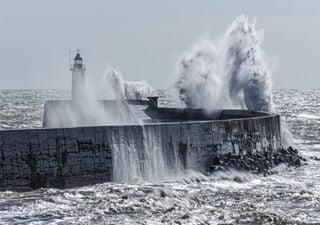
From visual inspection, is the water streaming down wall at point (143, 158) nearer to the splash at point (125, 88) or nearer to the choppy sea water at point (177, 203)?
the choppy sea water at point (177, 203)

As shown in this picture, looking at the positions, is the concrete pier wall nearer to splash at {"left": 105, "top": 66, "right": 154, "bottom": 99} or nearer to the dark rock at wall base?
the dark rock at wall base

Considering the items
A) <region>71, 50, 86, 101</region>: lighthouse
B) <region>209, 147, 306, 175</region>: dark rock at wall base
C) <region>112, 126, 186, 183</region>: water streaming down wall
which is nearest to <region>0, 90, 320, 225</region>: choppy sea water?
<region>112, 126, 186, 183</region>: water streaming down wall

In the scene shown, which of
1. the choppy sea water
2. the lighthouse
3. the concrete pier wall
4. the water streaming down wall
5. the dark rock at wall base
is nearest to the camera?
the choppy sea water

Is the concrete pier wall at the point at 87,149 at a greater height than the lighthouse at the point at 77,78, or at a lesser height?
lesser

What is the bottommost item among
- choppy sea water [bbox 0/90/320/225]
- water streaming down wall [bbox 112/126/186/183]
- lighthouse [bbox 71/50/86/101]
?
choppy sea water [bbox 0/90/320/225]

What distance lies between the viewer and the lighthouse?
2586 cm

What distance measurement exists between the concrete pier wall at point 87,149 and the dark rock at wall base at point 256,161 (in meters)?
0.18

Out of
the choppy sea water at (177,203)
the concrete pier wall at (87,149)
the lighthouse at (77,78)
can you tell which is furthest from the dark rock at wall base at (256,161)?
the lighthouse at (77,78)

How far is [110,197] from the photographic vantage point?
10.8 m

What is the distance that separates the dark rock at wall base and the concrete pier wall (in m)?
0.18

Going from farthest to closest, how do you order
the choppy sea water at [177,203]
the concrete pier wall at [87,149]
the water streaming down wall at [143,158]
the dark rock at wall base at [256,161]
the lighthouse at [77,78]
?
the lighthouse at [77,78], the dark rock at wall base at [256,161], the water streaming down wall at [143,158], the concrete pier wall at [87,149], the choppy sea water at [177,203]

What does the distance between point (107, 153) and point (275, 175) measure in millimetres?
4560

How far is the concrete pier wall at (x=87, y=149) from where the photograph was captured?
11648 mm

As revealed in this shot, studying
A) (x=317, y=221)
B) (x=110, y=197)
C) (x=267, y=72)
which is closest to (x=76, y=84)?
(x=267, y=72)
